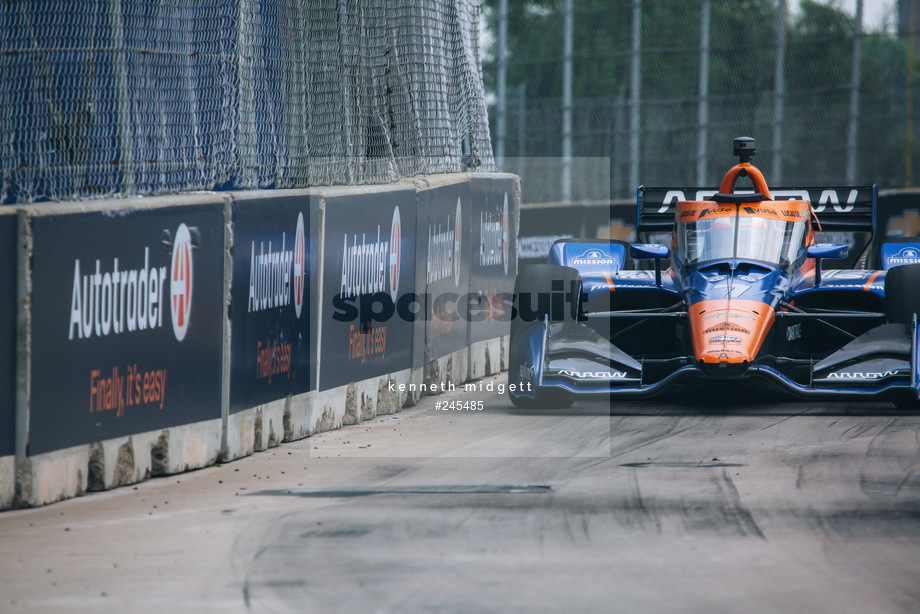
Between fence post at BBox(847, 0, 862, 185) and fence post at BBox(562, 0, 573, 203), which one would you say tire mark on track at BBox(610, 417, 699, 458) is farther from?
fence post at BBox(562, 0, 573, 203)

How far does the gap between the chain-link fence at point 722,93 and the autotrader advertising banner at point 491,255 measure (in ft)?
22.7

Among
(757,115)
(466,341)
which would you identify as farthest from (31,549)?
(757,115)

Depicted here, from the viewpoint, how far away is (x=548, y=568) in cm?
492

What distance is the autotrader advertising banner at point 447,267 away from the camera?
1046 cm

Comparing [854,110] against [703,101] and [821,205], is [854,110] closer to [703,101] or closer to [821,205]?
[703,101]

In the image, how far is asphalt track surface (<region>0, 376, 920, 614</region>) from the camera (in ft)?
15.0

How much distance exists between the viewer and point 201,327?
285 inches

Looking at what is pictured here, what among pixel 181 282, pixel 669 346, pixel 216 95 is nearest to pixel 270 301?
pixel 181 282

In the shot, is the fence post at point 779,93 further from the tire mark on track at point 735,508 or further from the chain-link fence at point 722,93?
the tire mark on track at point 735,508

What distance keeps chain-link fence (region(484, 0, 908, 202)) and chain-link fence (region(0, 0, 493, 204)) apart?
7988 mm

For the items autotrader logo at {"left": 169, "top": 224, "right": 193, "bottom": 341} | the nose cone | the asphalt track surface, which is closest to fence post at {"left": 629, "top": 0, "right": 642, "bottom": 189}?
the nose cone

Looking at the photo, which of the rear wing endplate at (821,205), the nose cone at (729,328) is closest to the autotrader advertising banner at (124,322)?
the nose cone at (729,328)

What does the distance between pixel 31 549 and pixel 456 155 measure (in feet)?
25.7

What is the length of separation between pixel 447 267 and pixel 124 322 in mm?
4683
